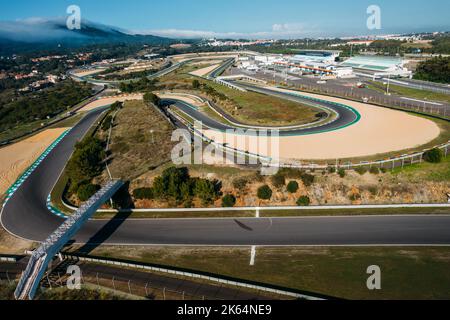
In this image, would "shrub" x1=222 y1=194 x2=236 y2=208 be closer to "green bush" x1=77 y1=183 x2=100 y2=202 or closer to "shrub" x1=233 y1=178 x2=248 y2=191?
"shrub" x1=233 y1=178 x2=248 y2=191

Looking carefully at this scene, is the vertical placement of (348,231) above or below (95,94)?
below

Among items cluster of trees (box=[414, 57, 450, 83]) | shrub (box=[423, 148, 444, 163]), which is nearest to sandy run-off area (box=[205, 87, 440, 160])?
shrub (box=[423, 148, 444, 163])

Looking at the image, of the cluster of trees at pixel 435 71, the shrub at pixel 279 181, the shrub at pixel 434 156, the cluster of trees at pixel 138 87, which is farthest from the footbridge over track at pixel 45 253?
the cluster of trees at pixel 435 71

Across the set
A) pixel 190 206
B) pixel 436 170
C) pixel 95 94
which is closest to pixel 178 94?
pixel 95 94

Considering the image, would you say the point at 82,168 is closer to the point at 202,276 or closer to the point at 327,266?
the point at 202,276

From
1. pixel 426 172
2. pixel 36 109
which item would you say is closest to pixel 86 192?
pixel 426 172
